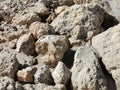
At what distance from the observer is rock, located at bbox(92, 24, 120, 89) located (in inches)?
137

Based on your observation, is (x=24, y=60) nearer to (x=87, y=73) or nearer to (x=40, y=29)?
(x=40, y=29)

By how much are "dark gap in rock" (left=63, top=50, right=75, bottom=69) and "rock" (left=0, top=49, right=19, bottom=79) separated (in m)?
0.53

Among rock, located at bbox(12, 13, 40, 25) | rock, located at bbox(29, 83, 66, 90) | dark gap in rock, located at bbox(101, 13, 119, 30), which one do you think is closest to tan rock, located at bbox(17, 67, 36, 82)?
rock, located at bbox(29, 83, 66, 90)

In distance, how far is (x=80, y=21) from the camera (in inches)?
163

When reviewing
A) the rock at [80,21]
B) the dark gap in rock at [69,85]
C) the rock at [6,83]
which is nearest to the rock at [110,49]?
the rock at [80,21]

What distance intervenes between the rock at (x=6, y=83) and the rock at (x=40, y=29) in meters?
0.88

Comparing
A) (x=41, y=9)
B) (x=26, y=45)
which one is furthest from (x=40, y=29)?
(x=41, y=9)

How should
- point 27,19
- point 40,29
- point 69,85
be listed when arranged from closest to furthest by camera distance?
point 69,85
point 40,29
point 27,19

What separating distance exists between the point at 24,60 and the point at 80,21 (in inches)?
30.4

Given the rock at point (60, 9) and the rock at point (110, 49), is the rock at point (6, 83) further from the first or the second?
the rock at point (60, 9)

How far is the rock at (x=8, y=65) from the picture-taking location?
350 cm

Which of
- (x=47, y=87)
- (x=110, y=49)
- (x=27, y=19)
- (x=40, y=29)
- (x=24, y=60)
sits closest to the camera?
(x=47, y=87)

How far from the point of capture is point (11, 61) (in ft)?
11.7

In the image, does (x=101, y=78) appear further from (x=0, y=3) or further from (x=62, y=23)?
(x=0, y=3)
